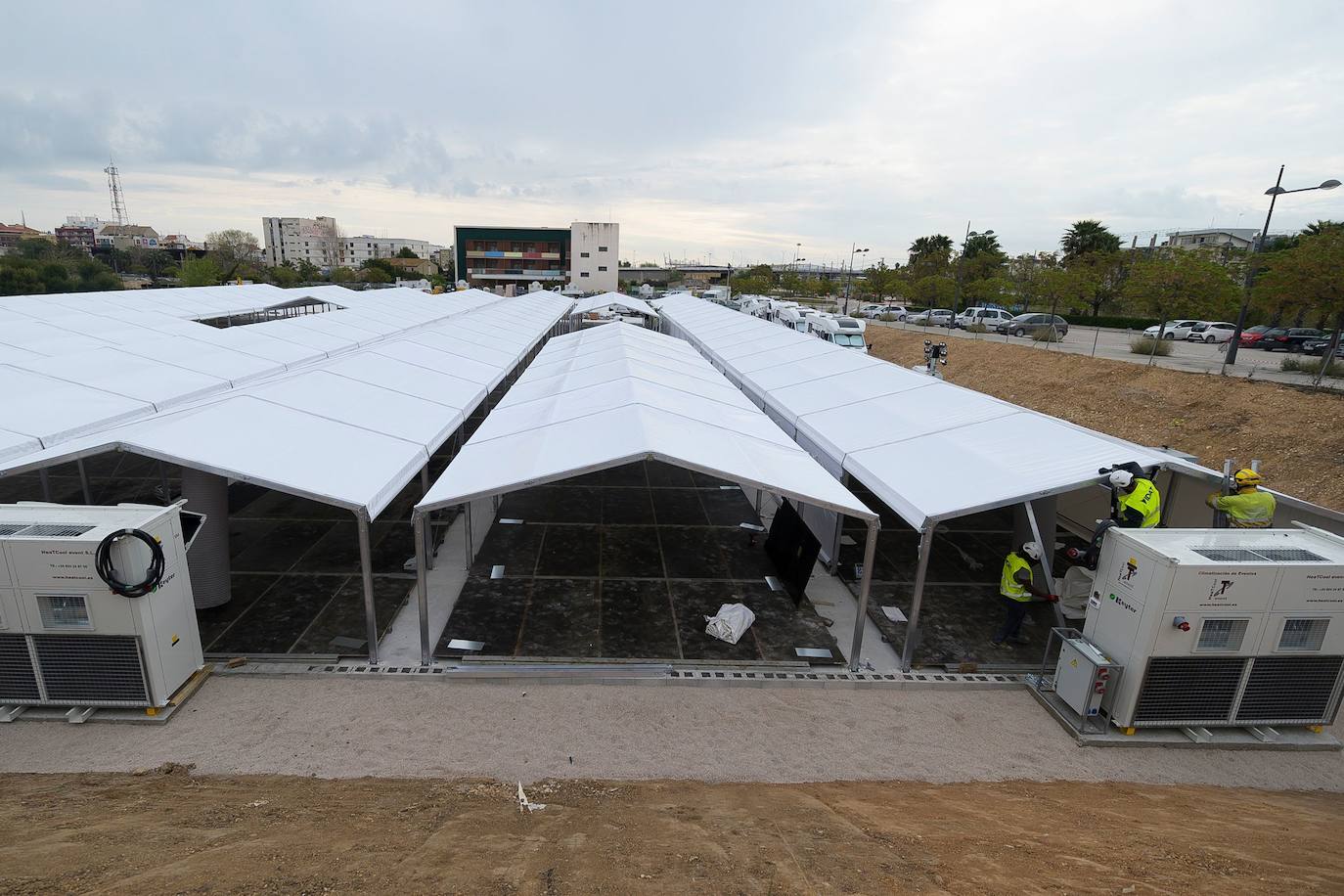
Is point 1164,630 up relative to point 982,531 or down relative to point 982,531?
up

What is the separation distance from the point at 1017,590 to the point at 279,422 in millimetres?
10193

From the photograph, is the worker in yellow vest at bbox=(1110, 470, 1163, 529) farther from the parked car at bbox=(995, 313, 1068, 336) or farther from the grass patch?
the parked car at bbox=(995, 313, 1068, 336)

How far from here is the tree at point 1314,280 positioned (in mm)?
18750

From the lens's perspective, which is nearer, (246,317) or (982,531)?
(982,531)

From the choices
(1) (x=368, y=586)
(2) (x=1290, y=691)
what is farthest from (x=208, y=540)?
(2) (x=1290, y=691)

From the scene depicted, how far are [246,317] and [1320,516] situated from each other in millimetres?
45152

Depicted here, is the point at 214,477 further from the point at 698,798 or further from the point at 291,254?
the point at 291,254

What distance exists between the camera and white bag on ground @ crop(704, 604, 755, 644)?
849 cm

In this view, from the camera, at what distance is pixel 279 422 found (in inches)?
368

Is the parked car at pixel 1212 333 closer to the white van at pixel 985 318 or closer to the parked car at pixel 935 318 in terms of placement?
the white van at pixel 985 318

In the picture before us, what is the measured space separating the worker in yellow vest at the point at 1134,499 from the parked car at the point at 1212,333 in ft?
120

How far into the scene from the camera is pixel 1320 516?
28.9ft

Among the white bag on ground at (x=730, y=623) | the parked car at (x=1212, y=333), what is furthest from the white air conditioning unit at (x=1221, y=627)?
the parked car at (x=1212, y=333)

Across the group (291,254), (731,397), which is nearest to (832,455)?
→ (731,397)
